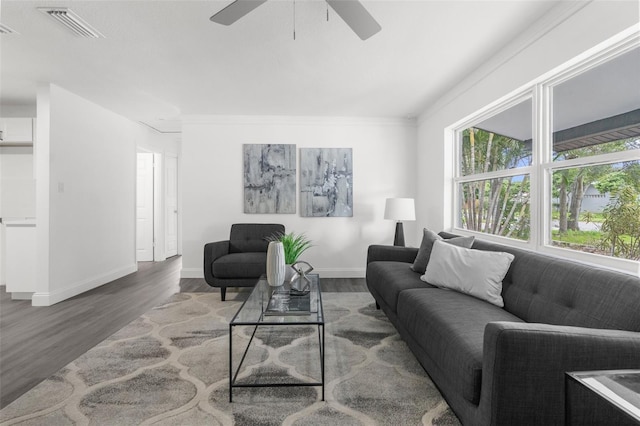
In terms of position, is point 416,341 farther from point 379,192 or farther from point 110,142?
point 110,142

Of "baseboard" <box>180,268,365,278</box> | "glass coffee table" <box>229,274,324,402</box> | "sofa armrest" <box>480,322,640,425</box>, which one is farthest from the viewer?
"baseboard" <box>180,268,365,278</box>

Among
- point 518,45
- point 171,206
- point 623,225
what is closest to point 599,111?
point 623,225

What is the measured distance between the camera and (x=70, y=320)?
3.24 meters

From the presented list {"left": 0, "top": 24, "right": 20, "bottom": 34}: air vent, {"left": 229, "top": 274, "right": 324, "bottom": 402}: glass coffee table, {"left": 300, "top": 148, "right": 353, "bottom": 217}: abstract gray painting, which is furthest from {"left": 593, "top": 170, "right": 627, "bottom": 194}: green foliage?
{"left": 0, "top": 24, "right": 20, "bottom": 34}: air vent

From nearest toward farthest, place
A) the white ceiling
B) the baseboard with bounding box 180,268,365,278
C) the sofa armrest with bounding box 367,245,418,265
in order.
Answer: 1. the white ceiling
2. the sofa armrest with bounding box 367,245,418,265
3. the baseboard with bounding box 180,268,365,278

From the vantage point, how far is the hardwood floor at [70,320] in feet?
7.54

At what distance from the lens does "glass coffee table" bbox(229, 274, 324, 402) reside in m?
1.93

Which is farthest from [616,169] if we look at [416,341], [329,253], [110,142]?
[110,142]

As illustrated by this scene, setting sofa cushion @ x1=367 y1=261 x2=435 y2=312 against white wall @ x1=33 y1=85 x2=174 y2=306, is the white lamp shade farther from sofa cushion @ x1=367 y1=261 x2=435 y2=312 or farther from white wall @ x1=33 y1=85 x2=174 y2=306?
white wall @ x1=33 y1=85 x2=174 y2=306

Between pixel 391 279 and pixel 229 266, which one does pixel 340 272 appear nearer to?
pixel 229 266

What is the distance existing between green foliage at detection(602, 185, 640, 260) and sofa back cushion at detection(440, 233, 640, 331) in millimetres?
394

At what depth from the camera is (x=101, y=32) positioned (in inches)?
104

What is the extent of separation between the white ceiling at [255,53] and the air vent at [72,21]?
0.16 feet

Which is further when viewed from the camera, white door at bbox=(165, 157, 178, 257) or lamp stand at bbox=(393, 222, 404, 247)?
white door at bbox=(165, 157, 178, 257)
